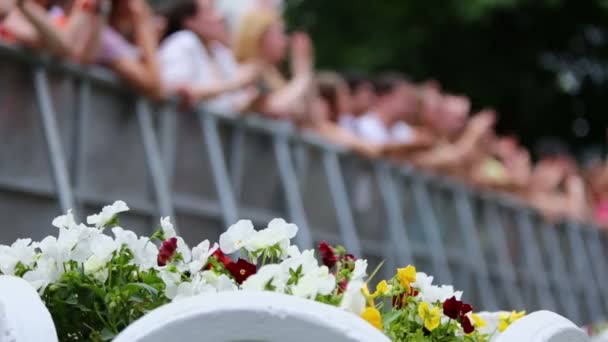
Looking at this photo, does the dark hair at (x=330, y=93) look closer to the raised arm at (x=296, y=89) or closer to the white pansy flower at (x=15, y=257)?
the raised arm at (x=296, y=89)

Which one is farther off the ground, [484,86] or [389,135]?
[484,86]

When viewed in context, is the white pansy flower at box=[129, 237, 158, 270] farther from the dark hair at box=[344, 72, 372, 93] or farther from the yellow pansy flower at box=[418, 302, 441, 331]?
the dark hair at box=[344, 72, 372, 93]

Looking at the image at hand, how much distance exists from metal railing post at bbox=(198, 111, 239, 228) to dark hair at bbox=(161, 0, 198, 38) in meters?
0.84

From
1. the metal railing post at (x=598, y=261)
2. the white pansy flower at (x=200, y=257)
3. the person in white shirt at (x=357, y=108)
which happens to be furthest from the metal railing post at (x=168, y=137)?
the metal railing post at (x=598, y=261)

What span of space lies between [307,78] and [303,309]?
→ 551 centimetres

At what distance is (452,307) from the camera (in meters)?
2.32

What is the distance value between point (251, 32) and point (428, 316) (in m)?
4.77

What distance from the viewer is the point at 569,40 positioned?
747 inches

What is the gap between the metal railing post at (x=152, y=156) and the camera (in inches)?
225

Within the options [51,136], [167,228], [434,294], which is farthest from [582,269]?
[167,228]

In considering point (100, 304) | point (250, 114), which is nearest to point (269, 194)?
point (250, 114)

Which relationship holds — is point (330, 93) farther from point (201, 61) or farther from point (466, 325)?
point (466, 325)

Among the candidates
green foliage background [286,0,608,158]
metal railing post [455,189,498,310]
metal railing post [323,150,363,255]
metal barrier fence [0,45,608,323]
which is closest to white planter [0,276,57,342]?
metal barrier fence [0,45,608,323]

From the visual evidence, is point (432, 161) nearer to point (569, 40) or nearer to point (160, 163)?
point (160, 163)
